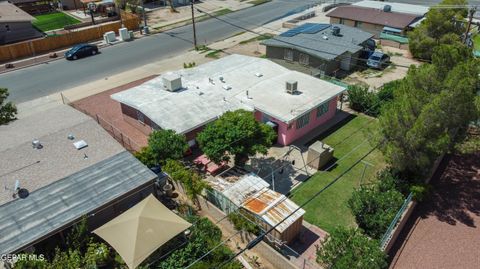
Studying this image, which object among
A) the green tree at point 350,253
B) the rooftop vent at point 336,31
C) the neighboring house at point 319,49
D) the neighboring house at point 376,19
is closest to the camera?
the green tree at point 350,253

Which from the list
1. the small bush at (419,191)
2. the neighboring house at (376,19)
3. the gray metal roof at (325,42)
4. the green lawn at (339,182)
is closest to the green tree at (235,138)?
the green lawn at (339,182)

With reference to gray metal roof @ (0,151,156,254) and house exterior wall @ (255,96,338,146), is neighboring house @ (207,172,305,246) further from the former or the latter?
house exterior wall @ (255,96,338,146)

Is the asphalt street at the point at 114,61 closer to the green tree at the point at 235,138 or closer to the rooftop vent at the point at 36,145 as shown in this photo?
the rooftop vent at the point at 36,145

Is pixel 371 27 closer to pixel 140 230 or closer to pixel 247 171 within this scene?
pixel 247 171

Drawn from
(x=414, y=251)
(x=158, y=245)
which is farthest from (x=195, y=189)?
(x=414, y=251)

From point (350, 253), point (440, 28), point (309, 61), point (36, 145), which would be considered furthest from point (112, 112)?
point (440, 28)
